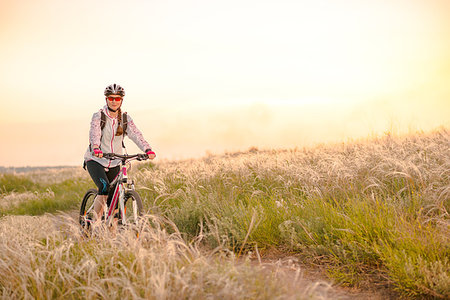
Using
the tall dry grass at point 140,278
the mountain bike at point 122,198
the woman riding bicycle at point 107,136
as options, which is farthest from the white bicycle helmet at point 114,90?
the tall dry grass at point 140,278

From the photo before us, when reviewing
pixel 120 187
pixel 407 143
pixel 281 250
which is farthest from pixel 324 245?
pixel 407 143

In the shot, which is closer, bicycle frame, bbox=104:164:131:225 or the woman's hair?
bicycle frame, bbox=104:164:131:225

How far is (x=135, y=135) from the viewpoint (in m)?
6.98

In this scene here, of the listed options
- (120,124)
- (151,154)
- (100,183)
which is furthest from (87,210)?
(151,154)

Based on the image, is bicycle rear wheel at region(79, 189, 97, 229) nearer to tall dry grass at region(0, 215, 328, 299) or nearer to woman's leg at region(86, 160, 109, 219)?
woman's leg at region(86, 160, 109, 219)

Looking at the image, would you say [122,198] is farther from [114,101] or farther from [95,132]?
[114,101]

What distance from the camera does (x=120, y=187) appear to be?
6.17 meters

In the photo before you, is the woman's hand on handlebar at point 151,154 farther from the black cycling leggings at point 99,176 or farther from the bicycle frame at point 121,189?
the black cycling leggings at point 99,176

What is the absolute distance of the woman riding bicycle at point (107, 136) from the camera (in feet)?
21.7

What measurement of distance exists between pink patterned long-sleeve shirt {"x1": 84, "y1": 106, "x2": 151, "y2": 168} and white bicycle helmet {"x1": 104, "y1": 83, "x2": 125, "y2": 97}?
1.26 ft

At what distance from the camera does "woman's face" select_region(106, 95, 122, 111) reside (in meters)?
6.61

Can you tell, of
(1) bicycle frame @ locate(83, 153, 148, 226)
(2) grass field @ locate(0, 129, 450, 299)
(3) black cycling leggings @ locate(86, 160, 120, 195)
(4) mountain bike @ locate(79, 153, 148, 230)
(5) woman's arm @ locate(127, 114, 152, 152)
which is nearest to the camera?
(2) grass field @ locate(0, 129, 450, 299)

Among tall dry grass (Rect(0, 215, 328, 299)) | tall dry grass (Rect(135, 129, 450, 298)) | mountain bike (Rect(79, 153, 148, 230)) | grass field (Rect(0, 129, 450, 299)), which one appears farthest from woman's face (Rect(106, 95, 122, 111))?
tall dry grass (Rect(0, 215, 328, 299))

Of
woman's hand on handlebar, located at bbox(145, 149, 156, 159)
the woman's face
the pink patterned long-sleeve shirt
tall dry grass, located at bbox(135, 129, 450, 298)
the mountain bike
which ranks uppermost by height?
the woman's face
